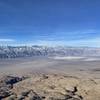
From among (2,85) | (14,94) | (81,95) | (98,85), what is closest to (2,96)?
(14,94)

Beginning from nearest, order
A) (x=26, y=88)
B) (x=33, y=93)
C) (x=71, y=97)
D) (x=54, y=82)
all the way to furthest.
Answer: (x=71, y=97)
(x=33, y=93)
(x=26, y=88)
(x=54, y=82)

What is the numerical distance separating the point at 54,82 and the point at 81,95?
34339 mm

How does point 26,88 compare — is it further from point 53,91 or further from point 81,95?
point 81,95

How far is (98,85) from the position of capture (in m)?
136

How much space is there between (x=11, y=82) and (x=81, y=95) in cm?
5352

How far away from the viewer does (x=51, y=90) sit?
127 metres

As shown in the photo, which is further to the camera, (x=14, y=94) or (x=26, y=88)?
(x=26, y=88)

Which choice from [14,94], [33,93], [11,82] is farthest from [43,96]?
[11,82]

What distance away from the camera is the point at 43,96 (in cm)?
11775

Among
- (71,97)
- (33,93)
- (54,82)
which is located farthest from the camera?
(54,82)

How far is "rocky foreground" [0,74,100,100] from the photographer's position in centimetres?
11575

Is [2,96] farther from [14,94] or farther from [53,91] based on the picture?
[53,91]

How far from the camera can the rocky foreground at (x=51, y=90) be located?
380 ft

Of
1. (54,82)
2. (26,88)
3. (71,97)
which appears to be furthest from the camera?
(54,82)
